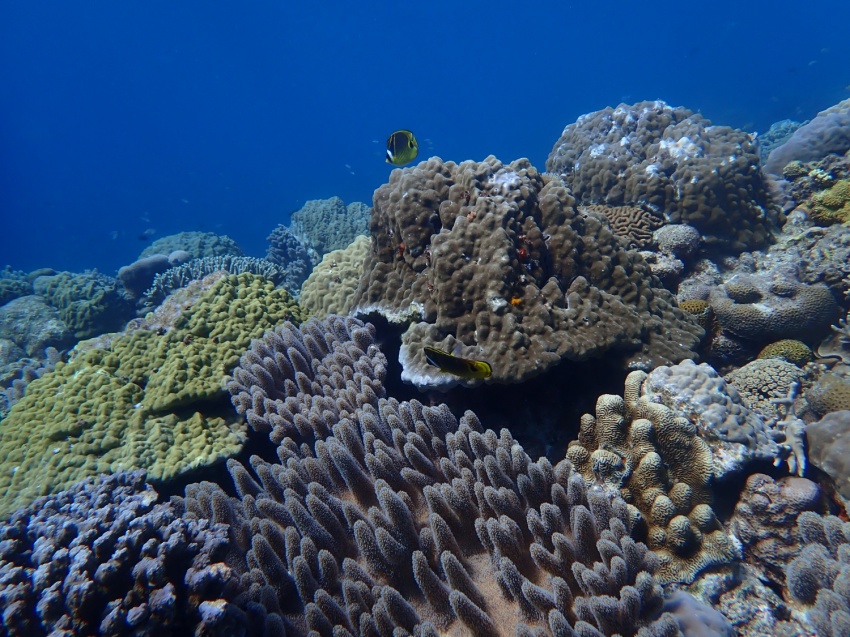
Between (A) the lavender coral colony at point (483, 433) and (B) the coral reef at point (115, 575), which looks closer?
(B) the coral reef at point (115, 575)

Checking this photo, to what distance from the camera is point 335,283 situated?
700 cm

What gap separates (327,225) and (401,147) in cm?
860

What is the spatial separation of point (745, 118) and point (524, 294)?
5507 centimetres

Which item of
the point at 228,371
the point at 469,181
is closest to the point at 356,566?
the point at 228,371

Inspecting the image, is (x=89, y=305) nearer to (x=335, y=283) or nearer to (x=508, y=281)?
(x=335, y=283)

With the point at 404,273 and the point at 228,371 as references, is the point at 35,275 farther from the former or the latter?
the point at 404,273

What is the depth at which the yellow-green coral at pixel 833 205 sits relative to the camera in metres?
5.96

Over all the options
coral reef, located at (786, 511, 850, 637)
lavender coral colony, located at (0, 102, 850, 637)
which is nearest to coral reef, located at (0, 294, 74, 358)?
lavender coral colony, located at (0, 102, 850, 637)

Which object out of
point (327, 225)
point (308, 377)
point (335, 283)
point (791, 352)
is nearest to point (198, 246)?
point (327, 225)

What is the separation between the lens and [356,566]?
2.36 meters

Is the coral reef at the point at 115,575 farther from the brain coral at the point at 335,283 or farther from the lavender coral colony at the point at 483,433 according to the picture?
the brain coral at the point at 335,283

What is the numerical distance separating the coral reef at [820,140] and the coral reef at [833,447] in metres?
7.00

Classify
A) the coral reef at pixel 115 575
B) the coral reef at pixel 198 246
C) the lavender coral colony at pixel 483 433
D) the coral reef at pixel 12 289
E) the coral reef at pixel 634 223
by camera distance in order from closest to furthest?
the coral reef at pixel 115 575 → the lavender coral colony at pixel 483 433 → the coral reef at pixel 634 223 → the coral reef at pixel 12 289 → the coral reef at pixel 198 246

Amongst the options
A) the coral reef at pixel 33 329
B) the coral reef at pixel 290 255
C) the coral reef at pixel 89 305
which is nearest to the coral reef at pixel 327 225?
the coral reef at pixel 290 255
